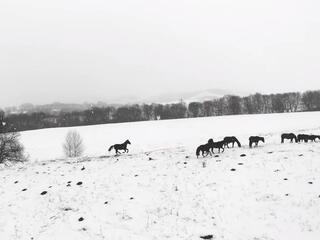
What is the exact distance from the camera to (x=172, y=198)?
1767 centimetres

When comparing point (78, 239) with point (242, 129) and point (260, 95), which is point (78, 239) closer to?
point (242, 129)

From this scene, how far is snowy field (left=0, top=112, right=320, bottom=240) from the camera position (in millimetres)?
14461

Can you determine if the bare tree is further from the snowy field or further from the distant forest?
the distant forest

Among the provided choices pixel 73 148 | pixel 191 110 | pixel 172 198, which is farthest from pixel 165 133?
pixel 191 110

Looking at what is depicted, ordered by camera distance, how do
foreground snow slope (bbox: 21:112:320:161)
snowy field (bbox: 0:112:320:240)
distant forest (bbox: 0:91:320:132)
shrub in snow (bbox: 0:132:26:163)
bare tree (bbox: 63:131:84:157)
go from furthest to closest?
distant forest (bbox: 0:91:320:132)
foreground snow slope (bbox: 21:112:320:161)
bare tree (bbox: 63:131:84:157)
shrub in snow (bbox: 0:132:26:163)
snowy field (bbox: 0:112:320:240)

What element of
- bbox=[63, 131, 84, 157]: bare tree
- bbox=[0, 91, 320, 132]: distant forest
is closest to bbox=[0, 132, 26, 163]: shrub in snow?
bbox=[63, 131, 84, 157]: bare tree

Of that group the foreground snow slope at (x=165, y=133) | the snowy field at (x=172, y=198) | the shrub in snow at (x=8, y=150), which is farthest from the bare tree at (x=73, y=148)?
the snowy field at (x=172, y=198)

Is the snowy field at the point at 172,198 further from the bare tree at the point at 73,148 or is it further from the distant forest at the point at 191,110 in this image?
the distant forest at the point at 191,110

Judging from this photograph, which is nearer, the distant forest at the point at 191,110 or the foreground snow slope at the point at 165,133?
the foreground snow slope at the point at 165,133

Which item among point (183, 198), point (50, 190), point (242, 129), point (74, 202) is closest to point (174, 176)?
point (183, 198)

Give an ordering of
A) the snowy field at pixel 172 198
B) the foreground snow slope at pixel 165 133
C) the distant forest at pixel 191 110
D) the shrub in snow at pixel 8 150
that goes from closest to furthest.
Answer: the snowy field at pixel 172 198, the shrub in snow at pixel 8 150, the foreground snow slope at pixel 165 133, the distant forest at pixel 191 110

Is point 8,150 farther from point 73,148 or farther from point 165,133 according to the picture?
point 165,133

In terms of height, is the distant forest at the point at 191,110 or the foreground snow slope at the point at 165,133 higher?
the distant forest at the point at 191,110

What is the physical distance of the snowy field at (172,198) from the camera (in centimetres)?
1446
